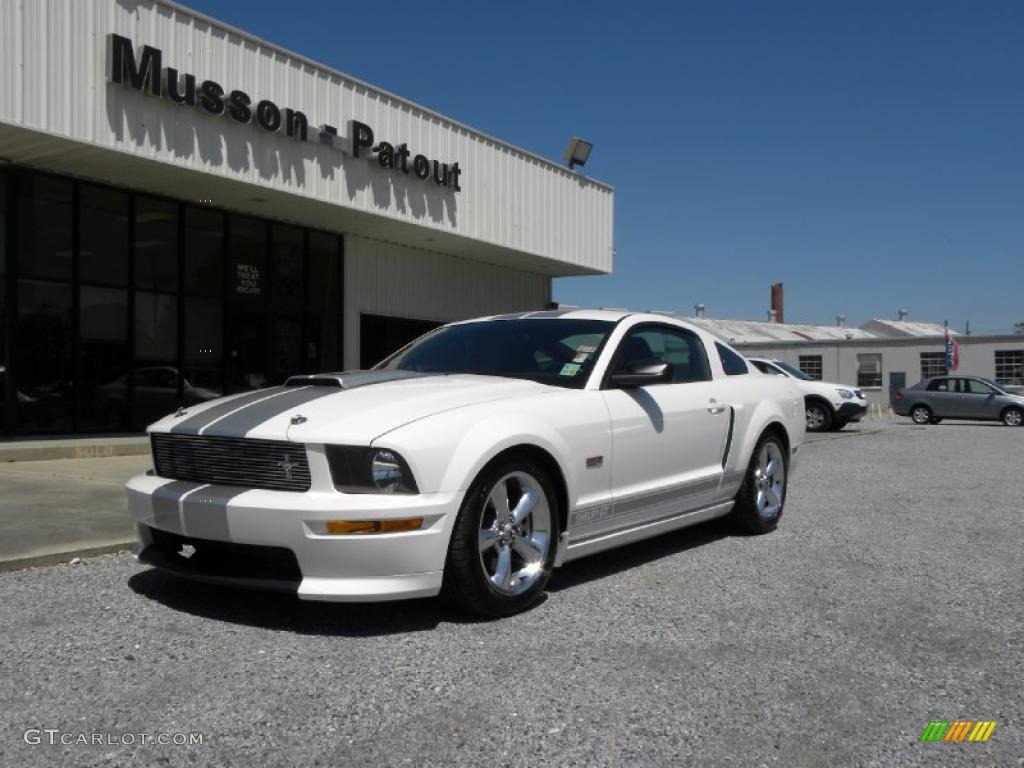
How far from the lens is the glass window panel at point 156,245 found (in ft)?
45.1

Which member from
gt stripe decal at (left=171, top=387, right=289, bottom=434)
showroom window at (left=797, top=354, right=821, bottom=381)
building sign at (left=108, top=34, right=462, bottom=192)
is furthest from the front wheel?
showroom window at (left=797, top=354, right=821, bottom=381)

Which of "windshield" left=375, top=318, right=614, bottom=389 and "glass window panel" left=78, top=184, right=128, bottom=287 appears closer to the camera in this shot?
"windshield" left=375, top=318, right=614, bottom=389

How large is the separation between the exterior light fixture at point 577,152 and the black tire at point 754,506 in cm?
1539

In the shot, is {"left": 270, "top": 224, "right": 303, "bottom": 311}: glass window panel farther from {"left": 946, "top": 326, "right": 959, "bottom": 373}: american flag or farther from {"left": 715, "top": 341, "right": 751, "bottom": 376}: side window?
{"left": 946, "top": 326, "right": 959, "bottom": 373}: american flag

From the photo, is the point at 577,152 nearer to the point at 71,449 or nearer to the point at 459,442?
the point at 71,449

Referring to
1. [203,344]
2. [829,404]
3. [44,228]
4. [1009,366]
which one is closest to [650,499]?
[44,228]

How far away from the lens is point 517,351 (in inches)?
206

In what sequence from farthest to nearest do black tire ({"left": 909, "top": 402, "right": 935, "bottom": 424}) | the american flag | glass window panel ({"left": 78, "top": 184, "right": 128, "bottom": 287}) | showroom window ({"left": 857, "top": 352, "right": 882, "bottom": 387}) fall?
showroom window ({"left": 857, "top": 352, "right": 882, "bottom": 387}) → the american flag → black tire ({"left": 909, "top": 402, "right": 935, "bottom": 424}) → glass window panel ({"left": 78, "top": 184, "right": 128, "bottom": 287})

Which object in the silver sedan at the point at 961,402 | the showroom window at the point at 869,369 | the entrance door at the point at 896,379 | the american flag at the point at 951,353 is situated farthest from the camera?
the showroom window at the point at 869,369

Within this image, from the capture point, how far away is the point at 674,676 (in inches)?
136

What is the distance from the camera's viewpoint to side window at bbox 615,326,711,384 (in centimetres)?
531

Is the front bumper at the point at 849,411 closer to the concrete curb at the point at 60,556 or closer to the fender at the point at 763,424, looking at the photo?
the fender at the point at 763,424

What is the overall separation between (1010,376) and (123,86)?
40.4 m

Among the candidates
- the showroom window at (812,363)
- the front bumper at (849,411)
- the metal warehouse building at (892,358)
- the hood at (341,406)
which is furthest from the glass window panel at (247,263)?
the showroom window at (812,363)
